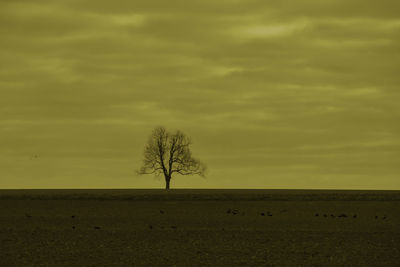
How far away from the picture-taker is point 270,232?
37031 millimetres

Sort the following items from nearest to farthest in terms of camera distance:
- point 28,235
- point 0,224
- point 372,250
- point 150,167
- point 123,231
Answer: point 372,250, point 28,235, point 123,231, point 0,224, point 150,167

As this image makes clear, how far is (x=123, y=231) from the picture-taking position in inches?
1484

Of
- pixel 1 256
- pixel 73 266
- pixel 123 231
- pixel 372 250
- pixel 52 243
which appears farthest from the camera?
pixel 123 231

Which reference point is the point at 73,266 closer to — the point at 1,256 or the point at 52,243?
the point at 1,256

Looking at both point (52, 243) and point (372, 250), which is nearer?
point (372, 250)

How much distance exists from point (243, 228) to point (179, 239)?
7.15m

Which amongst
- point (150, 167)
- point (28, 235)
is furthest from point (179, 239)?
point (150, 167)

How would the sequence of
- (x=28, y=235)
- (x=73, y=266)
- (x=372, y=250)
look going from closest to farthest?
(x=73, y=266) → (x=372, y=250) → (x=28, y=235)

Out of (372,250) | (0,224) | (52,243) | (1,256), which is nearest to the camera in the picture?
(1,256)

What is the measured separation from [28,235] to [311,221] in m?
19.1

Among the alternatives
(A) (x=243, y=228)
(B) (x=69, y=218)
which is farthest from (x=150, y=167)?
(A) (x=243, y=228)

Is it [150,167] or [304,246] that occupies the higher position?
[150,167]

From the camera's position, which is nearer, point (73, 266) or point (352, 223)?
point (73, 266)

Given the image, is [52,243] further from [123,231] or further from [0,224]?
[0,224]
